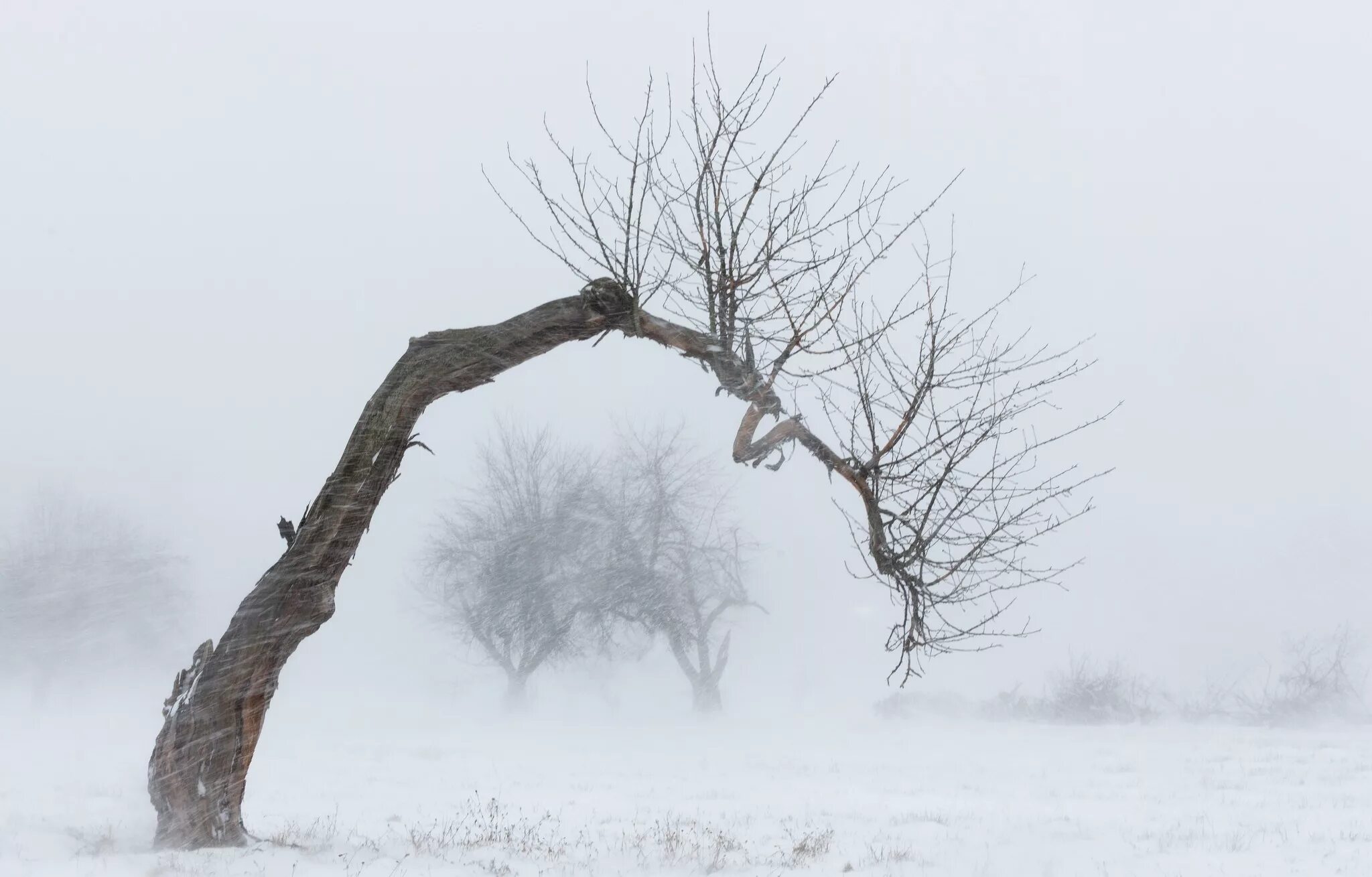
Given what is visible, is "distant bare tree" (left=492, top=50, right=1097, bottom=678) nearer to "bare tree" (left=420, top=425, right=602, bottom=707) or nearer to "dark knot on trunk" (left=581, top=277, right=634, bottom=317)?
"dark knot on trunk" (left=581, top=277, right=634, bottom=317)

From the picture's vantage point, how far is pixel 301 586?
6211mm

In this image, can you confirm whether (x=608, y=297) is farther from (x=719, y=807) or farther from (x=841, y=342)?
(x=719, y=807)

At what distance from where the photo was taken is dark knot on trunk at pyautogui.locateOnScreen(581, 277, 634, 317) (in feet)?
20.8

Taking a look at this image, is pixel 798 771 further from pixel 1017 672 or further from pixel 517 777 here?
pixel 1017 672

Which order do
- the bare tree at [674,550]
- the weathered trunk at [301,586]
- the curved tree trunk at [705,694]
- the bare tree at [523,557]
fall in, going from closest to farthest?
1. the weathered trunk at [301,586]
2. the bare tree at [674,550]
3. the bare tree at [523,557]
4. the curved tree trunk at [705,694]

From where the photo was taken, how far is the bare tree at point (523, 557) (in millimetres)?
30219

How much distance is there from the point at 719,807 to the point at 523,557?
2007cm

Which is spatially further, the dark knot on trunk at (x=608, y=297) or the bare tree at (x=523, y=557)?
the bare tree at (x=523, y=557)

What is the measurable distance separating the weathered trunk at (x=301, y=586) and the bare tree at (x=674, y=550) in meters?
23.8

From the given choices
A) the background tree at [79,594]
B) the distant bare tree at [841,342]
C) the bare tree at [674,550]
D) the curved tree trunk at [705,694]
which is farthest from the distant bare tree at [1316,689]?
the background tree at [79,594]

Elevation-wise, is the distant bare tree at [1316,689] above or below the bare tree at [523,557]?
below

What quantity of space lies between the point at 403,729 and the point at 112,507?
24.5 m

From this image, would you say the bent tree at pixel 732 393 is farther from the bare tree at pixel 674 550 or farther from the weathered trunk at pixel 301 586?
the bare tree at pixel 674 550

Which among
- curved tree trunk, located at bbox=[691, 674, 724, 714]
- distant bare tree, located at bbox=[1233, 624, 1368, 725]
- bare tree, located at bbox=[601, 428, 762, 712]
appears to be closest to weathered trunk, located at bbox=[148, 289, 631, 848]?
bare tree, located at bbox=[601, 428, 762, 712]
